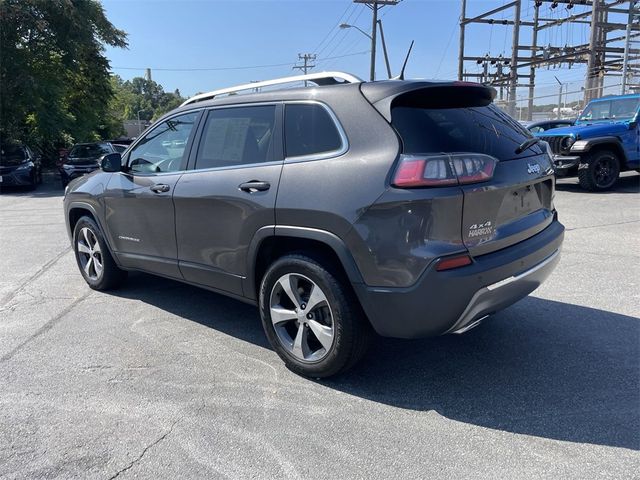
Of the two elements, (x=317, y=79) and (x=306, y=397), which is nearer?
(x=306, y=397)

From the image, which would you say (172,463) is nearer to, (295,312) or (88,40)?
(295,312)

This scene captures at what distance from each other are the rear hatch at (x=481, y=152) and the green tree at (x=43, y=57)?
67.9 feet

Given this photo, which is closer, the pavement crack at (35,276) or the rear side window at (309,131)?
the rear side window at (309,131)

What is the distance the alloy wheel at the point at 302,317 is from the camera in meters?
3.29

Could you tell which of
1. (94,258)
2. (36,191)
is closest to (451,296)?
(94,258)

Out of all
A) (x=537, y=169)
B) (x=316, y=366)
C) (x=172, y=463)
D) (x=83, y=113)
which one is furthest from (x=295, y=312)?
(x=83, y=113)

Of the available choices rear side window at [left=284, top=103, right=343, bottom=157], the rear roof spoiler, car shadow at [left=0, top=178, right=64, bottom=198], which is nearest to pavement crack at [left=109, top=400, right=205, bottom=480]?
rear side window at [left=284, top=103, right=343, bottom=157]

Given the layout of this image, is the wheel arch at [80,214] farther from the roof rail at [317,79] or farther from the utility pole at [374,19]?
the utility pole at [374,19]

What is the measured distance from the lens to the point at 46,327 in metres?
4.57

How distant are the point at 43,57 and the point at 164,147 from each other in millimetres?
20341

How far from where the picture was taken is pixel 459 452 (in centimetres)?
267

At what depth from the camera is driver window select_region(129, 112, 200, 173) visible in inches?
169

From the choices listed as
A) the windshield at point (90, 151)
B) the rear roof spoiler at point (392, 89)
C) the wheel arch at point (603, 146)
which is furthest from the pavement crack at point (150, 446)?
the windshield at point (90, 151)

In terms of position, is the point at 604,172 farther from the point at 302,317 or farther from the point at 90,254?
the point at 90,254
